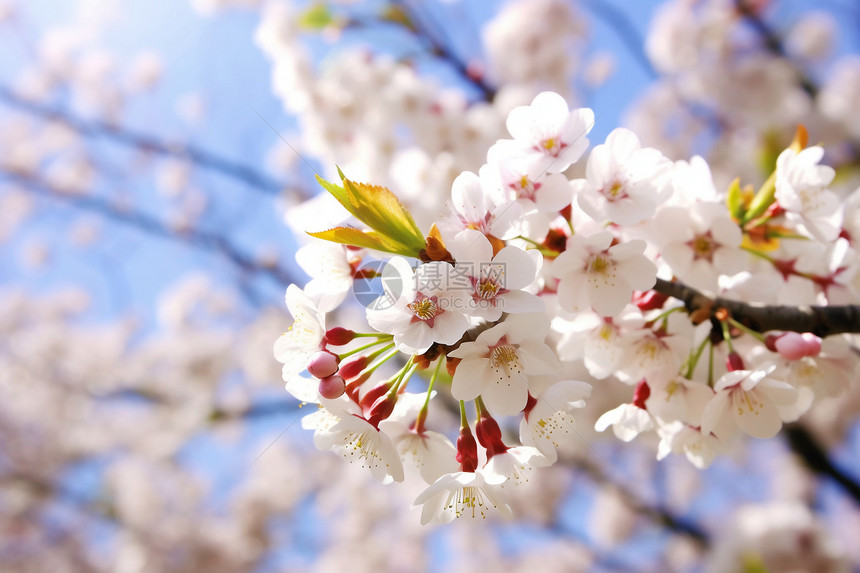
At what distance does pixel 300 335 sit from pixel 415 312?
0.22m

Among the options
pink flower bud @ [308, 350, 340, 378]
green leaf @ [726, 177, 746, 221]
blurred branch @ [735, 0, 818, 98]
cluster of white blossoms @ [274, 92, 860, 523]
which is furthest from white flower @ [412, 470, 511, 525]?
blurred branch @ [735, 0, 818, 98]

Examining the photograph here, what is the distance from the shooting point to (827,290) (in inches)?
39.6

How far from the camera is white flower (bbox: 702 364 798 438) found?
836mm

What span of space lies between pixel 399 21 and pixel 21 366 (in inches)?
303

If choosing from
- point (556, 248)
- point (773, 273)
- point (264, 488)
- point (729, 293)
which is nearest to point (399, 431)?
point (556, 248)

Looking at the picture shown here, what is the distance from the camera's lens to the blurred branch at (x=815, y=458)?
335cm

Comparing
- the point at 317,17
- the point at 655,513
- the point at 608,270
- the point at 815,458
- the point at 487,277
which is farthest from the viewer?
the point at 655,513

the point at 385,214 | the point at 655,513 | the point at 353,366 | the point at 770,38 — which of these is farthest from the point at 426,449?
the point at 770,38

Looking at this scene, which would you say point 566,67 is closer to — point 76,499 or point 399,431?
point 399,431

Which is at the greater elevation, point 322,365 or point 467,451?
point 322,365

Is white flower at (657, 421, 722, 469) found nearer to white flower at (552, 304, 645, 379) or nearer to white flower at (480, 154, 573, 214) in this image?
white flower at (552, 304, 645, 379)

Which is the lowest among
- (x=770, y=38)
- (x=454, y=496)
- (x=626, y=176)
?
(x=454, y=496)

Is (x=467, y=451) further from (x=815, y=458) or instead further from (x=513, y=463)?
(x=815, y=458)

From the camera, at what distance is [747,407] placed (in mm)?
875
